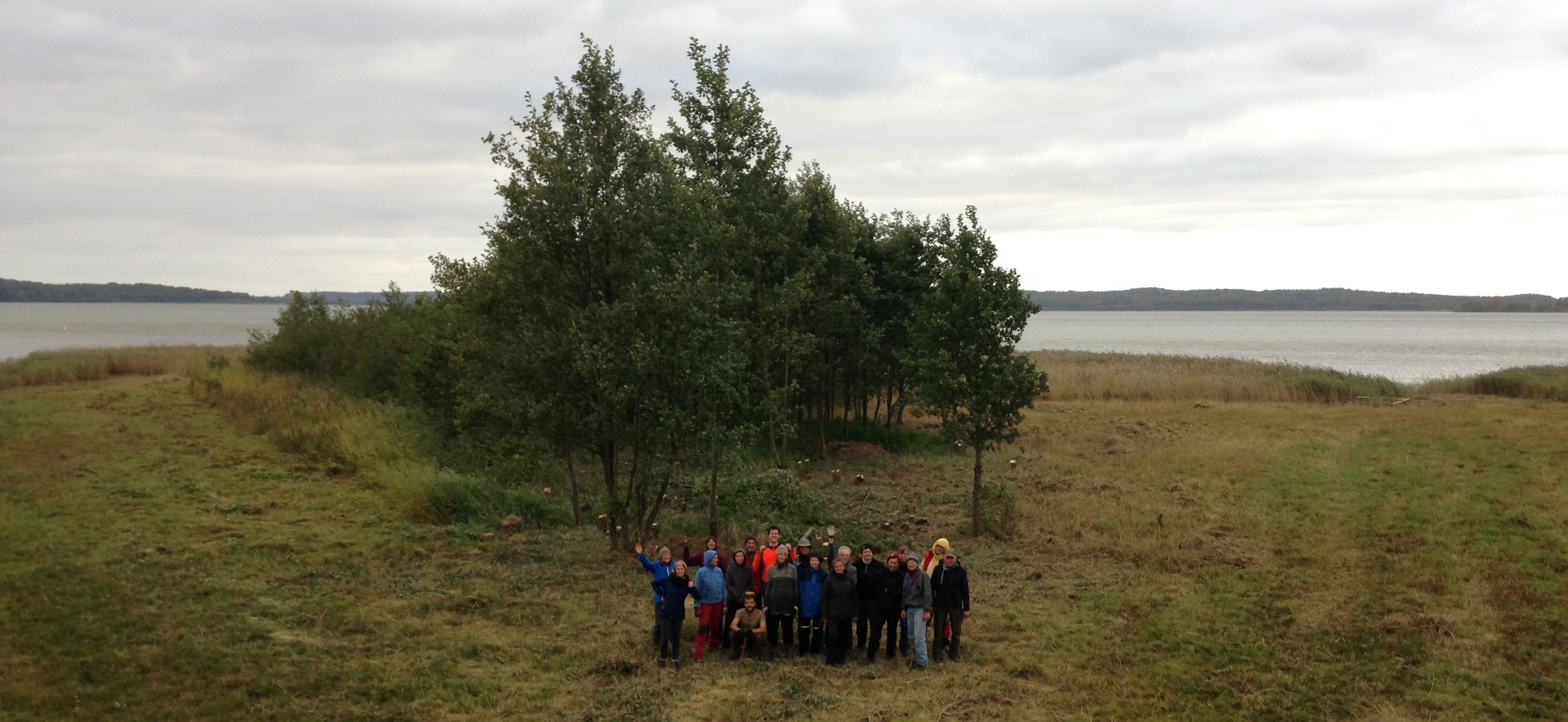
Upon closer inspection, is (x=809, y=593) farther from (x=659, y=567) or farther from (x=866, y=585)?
(x=659, y=567)

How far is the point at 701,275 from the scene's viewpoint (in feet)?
56.4

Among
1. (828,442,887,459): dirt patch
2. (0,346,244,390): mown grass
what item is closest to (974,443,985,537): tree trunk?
(828,442,887,459): dirt patch

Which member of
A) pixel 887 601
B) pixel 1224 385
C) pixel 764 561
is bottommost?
pixel 887 601

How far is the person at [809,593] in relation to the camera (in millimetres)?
12359

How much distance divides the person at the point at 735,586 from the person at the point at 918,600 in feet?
6.80

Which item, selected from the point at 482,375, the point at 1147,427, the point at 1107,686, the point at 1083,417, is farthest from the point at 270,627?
the point at 1083,417

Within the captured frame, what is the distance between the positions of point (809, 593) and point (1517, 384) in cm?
4694

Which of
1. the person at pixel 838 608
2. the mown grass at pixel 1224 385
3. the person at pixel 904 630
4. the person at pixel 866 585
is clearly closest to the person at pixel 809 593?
the person at pixel 838 608

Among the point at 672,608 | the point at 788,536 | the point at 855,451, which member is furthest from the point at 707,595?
the point at 855,451

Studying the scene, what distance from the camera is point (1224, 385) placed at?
46500mm

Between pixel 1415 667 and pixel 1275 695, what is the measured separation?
2.23 meters

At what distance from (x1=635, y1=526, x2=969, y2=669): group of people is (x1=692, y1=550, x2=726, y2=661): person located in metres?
0.01

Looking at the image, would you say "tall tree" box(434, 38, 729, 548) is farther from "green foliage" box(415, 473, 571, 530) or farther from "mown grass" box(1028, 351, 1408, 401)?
"mown grass" box(1028, 351, 1408, 401)

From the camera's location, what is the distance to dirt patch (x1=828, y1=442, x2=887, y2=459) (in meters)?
31.1
